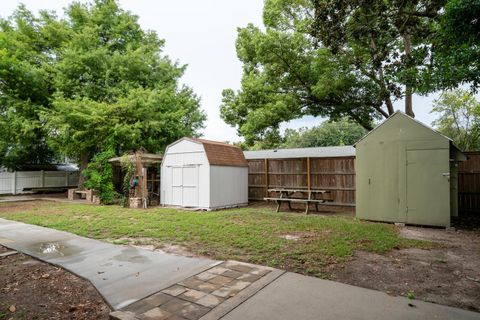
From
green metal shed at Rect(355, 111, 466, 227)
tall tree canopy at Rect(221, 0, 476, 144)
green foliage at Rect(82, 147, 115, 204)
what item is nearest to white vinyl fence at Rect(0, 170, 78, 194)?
green foliage at Rect(82, 147, 115, 204)

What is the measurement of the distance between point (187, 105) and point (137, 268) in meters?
14.2

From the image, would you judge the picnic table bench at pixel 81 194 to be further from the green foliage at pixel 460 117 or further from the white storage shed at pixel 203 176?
the green foliage at pixel 460 117

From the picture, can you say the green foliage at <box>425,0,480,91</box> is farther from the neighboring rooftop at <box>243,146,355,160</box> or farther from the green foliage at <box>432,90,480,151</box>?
the green foliage at <box>432,90,480,151</box>

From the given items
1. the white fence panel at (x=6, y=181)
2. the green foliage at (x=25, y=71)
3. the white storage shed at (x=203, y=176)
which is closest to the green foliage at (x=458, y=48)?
the white storage shed at (x=203, y=176)

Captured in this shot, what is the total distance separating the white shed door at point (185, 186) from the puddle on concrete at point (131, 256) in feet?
18.8

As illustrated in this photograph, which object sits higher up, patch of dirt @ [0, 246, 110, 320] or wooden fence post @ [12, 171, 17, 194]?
wooden fence post @ [12, 171, 17, 194]

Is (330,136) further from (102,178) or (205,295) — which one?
(205,295)

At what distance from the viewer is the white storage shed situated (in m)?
10.6

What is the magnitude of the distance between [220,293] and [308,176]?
8959 mm

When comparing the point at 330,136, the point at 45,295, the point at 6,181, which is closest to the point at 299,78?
the point at 45,295

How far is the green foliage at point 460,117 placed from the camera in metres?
16.5

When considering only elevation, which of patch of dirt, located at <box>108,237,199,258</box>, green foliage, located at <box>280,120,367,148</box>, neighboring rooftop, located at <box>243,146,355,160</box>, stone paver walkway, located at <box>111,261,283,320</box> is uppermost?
green foliage, located at <box>280,120,367,148</box>

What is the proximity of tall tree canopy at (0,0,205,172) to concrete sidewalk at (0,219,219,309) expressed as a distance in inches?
314

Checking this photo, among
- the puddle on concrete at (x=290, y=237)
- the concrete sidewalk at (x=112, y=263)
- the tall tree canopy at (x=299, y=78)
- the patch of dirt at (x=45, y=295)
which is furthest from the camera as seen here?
the tall tree canopy at (x=299, y=78)
